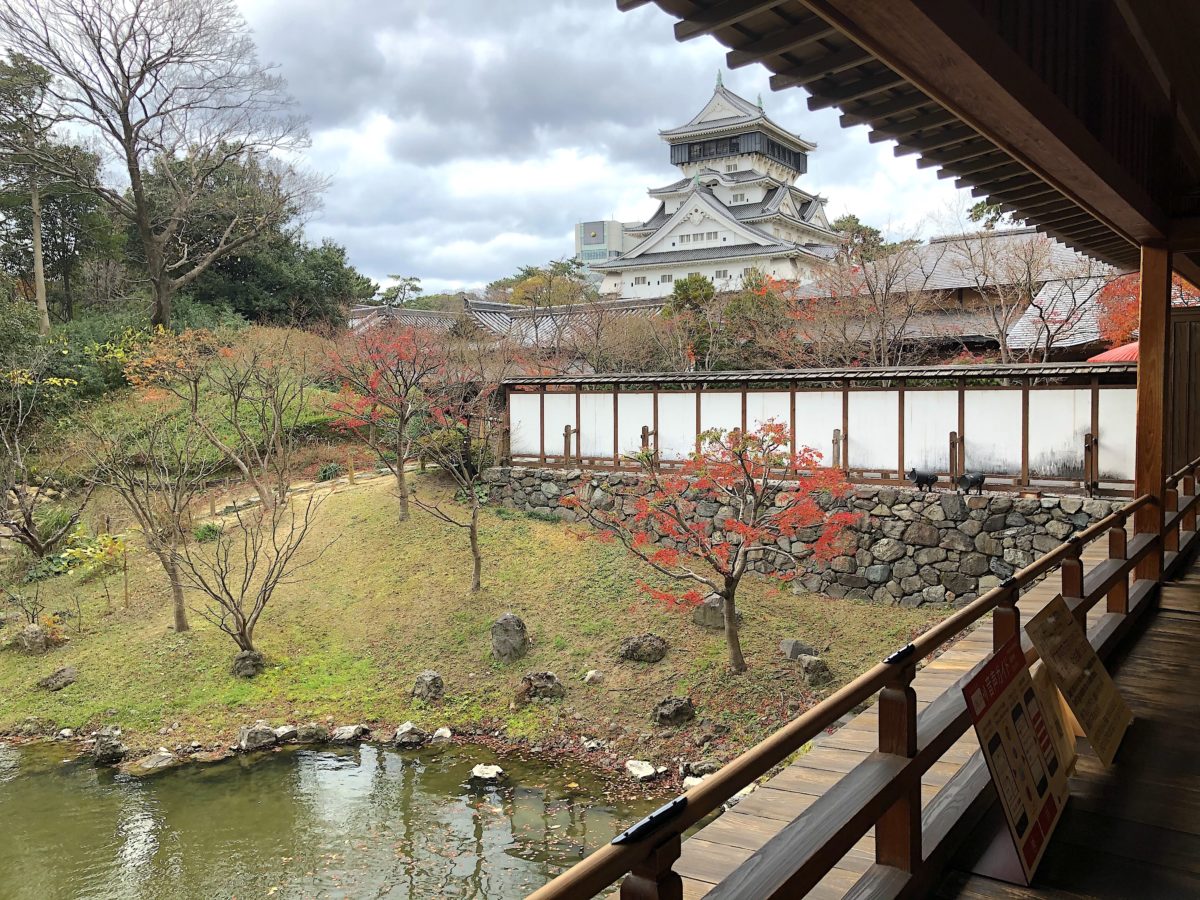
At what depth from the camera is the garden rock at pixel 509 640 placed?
32.7ft

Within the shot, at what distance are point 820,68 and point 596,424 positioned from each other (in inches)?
474

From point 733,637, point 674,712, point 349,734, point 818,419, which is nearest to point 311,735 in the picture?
point 349,734

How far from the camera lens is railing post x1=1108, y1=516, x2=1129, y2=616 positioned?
15.4 feet

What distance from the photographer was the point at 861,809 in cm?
192

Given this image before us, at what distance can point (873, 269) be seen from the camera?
17.4 m

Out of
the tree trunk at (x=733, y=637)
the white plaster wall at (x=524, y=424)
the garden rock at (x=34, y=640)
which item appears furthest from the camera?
the white plaster wall at (x=524, y=424)

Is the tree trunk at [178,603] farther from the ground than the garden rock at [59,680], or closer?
farther from the ground

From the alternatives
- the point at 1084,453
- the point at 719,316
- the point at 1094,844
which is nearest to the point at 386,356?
the point at 719,316

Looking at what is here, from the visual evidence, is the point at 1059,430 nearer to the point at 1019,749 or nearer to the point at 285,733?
the point at 1019,749

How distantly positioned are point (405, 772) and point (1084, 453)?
9013 millimetres

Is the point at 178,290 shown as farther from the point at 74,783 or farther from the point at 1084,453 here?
the point at 1084,453

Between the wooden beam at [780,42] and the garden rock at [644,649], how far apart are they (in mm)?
8008

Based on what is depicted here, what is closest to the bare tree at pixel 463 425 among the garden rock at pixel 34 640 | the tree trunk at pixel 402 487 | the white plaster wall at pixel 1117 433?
the tree trunk at pixel 402 487

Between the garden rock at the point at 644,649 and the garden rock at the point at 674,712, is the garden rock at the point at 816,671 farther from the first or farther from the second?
the garden rock at the point at 644,649
